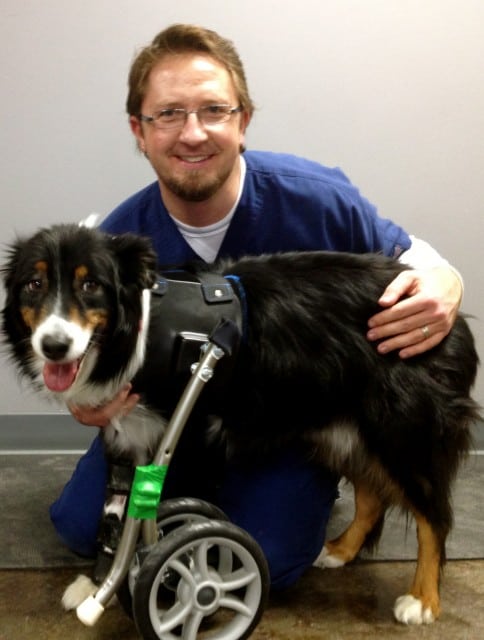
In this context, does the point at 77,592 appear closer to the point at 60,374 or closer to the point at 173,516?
the point at 173,516

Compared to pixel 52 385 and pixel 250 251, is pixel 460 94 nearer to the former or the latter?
pixel 250 251

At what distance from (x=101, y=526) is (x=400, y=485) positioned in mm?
706

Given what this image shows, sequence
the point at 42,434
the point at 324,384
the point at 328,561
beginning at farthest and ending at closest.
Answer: the point at 42,434
the point at 328,561
the point at 324,384

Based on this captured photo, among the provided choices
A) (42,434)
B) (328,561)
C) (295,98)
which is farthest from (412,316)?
(42,434)

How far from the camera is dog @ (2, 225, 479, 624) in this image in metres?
1.67

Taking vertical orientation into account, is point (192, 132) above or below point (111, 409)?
above

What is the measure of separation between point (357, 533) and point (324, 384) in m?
0.56

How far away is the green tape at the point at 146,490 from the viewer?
1484 mm

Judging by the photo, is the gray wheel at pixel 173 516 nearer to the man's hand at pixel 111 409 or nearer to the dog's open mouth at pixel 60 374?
the man's hand at pixel 111 409

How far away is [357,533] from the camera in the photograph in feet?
6.95

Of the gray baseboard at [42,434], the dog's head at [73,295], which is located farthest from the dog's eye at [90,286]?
the gray baseboard at [42,434]

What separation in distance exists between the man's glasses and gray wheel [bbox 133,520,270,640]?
94 centimetres

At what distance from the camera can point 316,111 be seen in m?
2.80

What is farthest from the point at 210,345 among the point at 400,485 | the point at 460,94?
the point at 460,94
